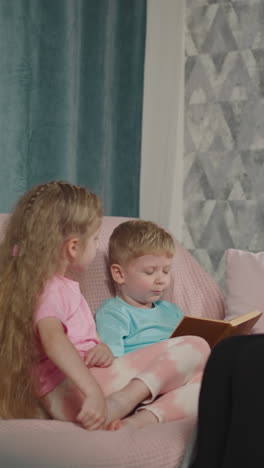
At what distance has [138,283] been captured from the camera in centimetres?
190

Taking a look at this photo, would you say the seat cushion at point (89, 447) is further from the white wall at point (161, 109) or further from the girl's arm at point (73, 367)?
the white wall at point (161, 109)

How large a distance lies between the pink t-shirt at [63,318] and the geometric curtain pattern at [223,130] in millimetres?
1584

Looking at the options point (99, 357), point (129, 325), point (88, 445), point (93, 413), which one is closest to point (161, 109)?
point (129, 325)

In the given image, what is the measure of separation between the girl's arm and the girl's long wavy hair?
56 mm

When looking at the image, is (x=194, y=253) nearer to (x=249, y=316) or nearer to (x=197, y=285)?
(x=197, y=285)

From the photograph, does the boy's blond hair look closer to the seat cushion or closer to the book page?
the book page

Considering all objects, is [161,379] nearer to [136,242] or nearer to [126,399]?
[126,399]

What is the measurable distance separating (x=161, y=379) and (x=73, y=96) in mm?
1352

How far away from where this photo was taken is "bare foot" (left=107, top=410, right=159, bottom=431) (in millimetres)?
1407

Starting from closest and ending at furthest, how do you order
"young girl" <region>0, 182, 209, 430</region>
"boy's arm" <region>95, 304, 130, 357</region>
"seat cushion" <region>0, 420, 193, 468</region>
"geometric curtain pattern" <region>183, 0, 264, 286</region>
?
"seat cushion" <region>0, 420, 193, 468</region>
"young girl" <region>0, 182, 209, 430</region>
"boy's arm" <region>95, 304, 130, 357</region>
"geometric curtain pattern" <region>183, 0, 264, 286</region>

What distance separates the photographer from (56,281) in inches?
63.9

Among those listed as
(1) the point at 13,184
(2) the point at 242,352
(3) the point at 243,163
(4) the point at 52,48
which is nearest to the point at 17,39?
(4) the point at 52,48

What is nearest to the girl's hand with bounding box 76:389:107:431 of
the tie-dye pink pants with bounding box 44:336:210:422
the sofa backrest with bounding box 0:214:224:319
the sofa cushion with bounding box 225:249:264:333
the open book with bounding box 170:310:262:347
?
the tie-dye pink pants with bounding box 44:336:210:422

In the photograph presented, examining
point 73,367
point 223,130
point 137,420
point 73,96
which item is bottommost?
point 137,420
